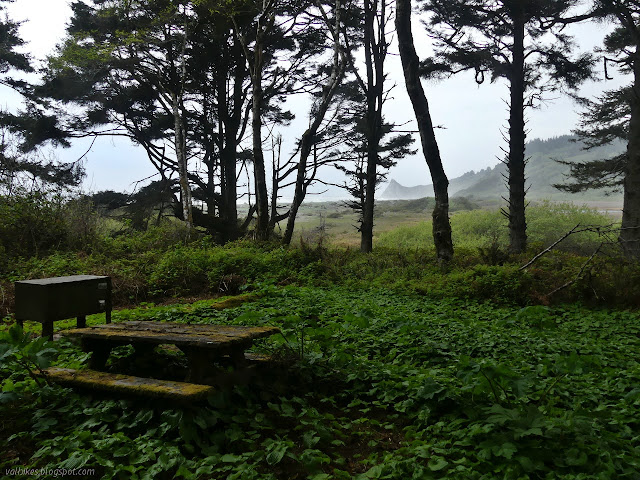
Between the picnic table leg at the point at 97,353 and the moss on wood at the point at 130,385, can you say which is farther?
the picnic table leg at the point at 97,353

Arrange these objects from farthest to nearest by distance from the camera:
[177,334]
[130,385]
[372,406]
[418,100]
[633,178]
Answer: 1. [633,178]
2. [418,100]
3. [372,406]
4. [177,334]
5. [130,385]

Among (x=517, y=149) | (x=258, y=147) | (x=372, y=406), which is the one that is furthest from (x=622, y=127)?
(x=372, y=406)

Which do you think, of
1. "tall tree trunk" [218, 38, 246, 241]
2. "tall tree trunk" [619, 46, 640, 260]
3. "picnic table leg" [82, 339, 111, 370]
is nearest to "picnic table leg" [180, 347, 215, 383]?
"picnic table leg" [82, 339, 111, 370]

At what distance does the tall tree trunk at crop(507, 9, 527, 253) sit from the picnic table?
456 inches

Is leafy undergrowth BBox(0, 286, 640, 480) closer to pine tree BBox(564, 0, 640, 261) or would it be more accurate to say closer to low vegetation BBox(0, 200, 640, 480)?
Answer: low vegetation BBox(0, 200, 640, 480)

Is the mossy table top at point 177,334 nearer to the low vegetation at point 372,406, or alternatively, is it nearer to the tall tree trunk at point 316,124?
the low vegetation at point 372,406

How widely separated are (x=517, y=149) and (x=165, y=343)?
13.0 metres

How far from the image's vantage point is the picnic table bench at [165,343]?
2.76m

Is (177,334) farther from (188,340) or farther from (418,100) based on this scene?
(418,100)

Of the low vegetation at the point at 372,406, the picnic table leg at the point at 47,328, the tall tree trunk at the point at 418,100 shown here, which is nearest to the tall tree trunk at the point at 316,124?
the tall tree trunk at the point at 418,100

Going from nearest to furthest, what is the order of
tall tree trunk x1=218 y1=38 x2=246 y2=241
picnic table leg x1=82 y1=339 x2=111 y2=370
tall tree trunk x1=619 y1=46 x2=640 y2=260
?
1. picnic table leg x1=82 y1=339 x2=111 y2=370
2. tall tree trunk x1=619 y1=46 x2=640 y2=260
3. tall tree trunk x1=218 y1=38 x2=246 y2=241

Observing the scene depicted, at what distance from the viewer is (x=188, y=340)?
2814mm

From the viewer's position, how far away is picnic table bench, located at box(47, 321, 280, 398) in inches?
109

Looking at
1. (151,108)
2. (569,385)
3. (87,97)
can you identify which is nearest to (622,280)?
(569,385)
